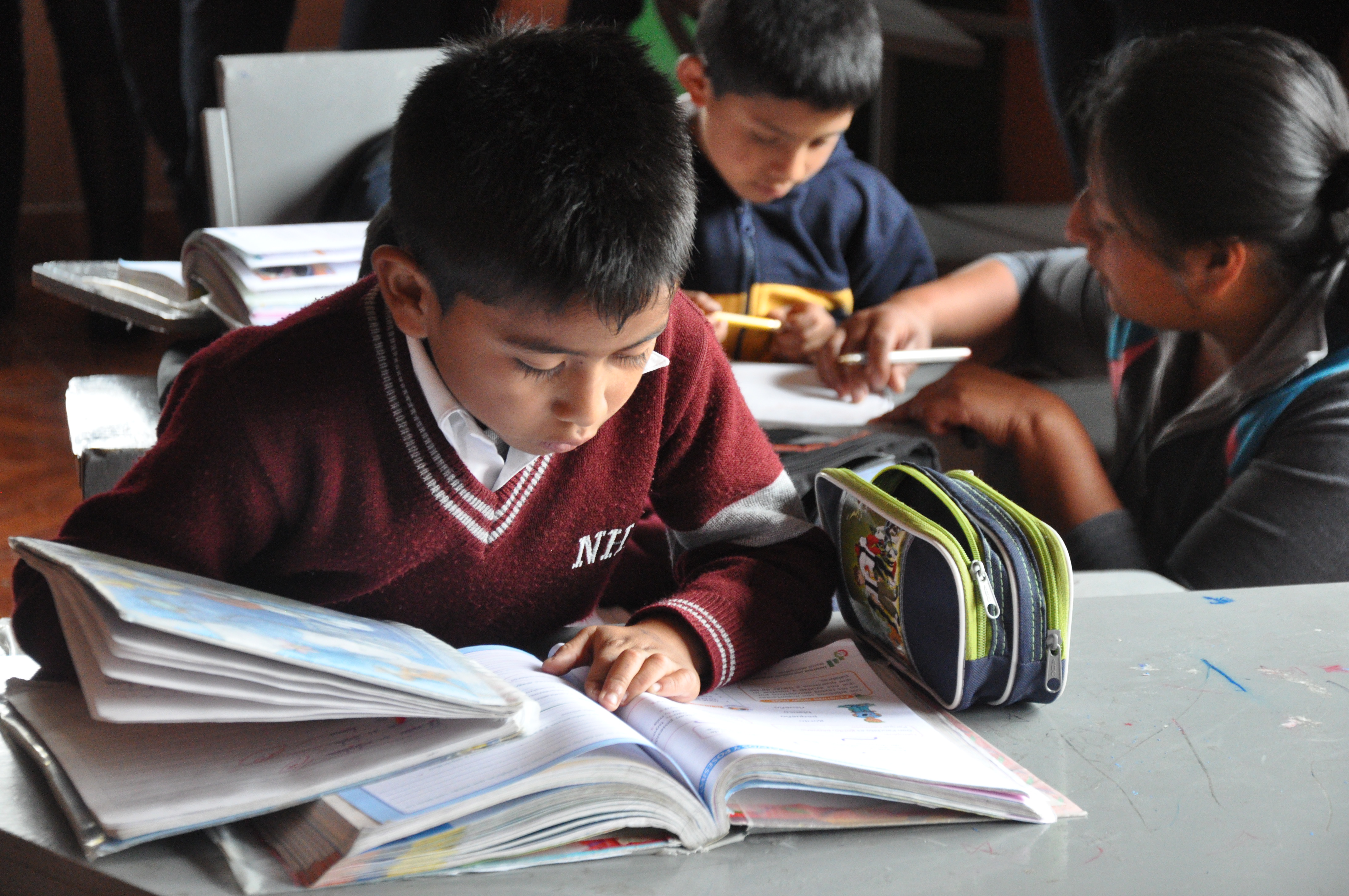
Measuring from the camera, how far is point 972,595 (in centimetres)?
73

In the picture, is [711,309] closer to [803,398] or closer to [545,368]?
[803,398]

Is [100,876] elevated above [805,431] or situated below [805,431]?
above

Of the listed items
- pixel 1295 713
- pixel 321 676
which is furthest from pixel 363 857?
pixel 1295 713

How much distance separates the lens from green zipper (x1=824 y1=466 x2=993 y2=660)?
721 millimetres

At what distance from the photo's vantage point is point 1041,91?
12.9ft

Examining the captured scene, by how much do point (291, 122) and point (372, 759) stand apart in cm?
131

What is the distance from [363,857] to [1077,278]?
1418mm

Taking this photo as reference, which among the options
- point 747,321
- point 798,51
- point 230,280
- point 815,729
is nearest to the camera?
point 815,729

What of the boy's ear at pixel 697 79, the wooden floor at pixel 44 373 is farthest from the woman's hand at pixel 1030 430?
the wooden floor at pixel 44 373

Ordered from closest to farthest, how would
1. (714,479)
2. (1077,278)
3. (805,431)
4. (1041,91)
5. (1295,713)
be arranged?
(1295,713), (714,479), (805,431), (1077,278), (1041,91)

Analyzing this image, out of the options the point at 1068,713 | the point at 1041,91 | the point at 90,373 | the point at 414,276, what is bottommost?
the point at 90,373

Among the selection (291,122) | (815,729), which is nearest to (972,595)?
(815,729)

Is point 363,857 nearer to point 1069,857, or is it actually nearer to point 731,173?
point 1069,857

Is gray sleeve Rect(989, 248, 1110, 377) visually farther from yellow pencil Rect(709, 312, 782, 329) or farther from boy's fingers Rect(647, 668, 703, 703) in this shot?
boy's fingers Rect(647, 668, 703, 703)
